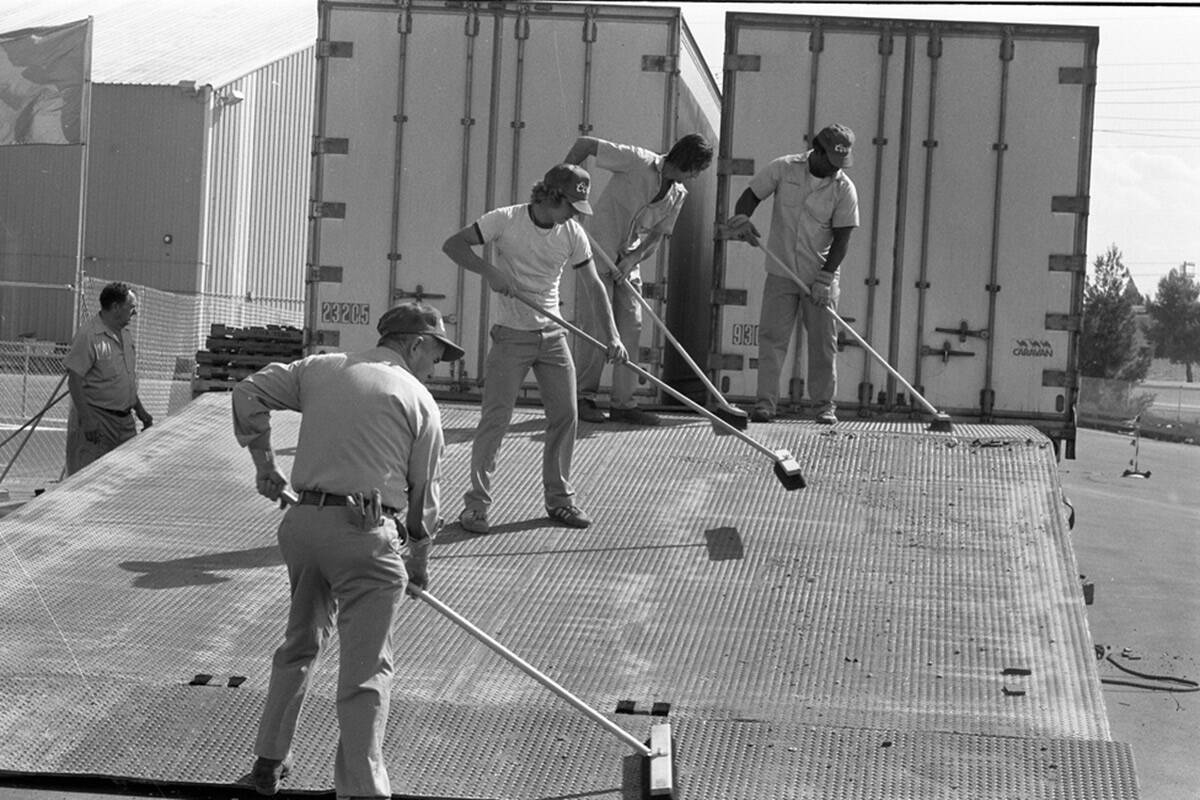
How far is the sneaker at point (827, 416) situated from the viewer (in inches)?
447

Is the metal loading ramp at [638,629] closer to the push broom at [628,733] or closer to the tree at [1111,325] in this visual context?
the push broom at [628,733]

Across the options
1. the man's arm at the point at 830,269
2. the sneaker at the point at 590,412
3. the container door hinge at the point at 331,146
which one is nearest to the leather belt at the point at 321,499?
the sneaker at the point at 590,412

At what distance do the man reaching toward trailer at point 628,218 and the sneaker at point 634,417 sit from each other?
1.24ft

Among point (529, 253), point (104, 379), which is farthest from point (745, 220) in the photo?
point (104, 379)

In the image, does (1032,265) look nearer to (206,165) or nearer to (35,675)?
(35,675)

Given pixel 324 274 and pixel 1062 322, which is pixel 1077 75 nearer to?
pixel 1062 322

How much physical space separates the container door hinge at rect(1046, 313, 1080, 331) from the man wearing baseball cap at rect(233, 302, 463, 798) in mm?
7474

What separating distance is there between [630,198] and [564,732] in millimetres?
4991

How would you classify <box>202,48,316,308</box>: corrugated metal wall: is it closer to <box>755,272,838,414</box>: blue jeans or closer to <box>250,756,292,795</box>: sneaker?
<box>755,272,838,414</box>: blue jeans

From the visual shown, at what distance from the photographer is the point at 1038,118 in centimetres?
1208

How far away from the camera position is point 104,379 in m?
11.3

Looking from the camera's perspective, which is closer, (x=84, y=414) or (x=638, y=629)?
(x=638, y=629)

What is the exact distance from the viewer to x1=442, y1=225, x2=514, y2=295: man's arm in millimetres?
8547

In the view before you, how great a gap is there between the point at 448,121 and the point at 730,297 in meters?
2.62
